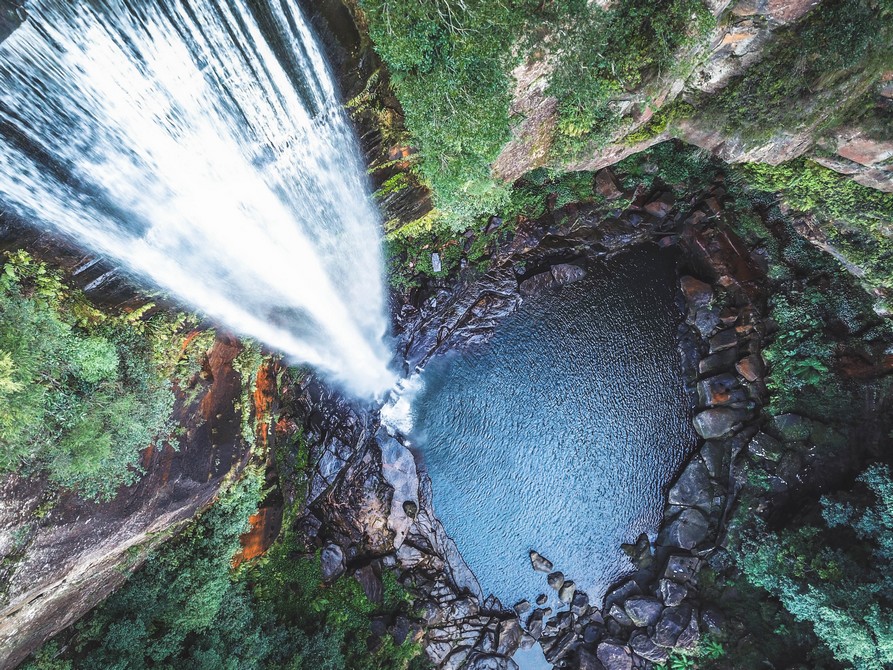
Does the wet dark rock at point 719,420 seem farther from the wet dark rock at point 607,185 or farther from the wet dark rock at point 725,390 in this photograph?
the wet dark rock at point 607,185

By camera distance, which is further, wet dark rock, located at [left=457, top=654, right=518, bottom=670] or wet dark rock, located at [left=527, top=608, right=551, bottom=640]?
wet dark rock, located at [left=527, top=608, right=551, bottom=640]

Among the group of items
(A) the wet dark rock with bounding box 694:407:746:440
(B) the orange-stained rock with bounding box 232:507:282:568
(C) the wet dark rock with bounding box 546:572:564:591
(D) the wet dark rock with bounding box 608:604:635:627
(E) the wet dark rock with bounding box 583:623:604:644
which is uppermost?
(B) the orange-stained rock with bounding box 232:507:282:568

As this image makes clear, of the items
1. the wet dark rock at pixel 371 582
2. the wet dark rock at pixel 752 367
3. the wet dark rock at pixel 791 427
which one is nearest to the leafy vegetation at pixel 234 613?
the wet dark rock at pixel 371 582

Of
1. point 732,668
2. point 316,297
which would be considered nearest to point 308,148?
point 316,297

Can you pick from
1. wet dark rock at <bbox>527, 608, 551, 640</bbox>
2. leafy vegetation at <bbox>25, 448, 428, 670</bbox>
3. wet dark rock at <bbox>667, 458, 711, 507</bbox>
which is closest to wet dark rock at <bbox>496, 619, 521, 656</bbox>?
wet dark rock at <bbox>527, 608, 551, 640</bbox>

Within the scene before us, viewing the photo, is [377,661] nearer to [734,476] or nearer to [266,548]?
[266,548]

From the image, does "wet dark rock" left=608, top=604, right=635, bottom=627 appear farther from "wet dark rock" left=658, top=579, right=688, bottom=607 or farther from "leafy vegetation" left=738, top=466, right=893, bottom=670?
"leafy vegetation" left=738, top=466, right=893, bottom=670
